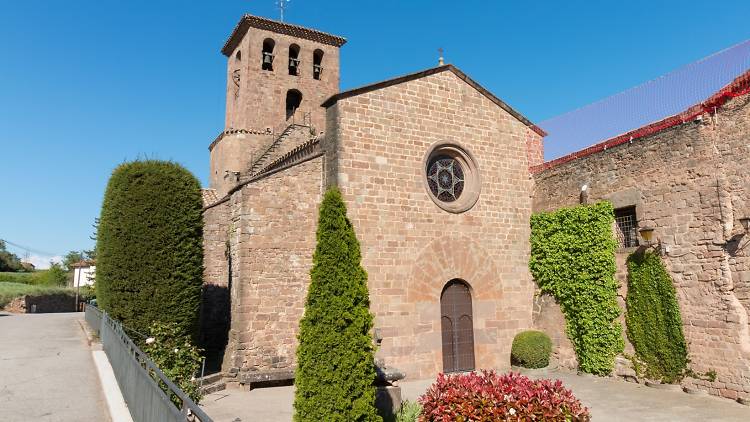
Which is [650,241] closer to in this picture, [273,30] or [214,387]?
[214,387]

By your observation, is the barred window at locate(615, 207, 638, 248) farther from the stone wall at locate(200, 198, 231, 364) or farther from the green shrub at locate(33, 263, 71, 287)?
the green shrub at locate(33, 263, 71, 287)

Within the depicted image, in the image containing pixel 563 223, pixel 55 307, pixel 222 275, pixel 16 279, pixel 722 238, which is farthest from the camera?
pixel 16 279

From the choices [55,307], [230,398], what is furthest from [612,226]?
[55,307]

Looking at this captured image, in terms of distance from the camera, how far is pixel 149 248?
34.7 ft

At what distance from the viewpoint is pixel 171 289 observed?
10633 millimetres

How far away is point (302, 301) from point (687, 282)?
8632 millimetres

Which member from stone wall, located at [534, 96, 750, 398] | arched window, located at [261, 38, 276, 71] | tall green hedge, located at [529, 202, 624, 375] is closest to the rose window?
tall green hedge, located at [529, 202, 624, 375]

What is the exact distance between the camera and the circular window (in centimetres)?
1381

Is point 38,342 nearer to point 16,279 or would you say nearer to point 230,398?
point 230,398

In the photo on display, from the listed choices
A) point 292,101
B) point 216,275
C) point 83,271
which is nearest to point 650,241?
point 216,275

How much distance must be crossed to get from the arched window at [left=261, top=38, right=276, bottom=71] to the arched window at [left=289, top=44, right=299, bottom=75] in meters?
1.02

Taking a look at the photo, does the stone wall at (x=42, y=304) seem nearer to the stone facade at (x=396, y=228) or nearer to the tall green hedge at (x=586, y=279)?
the stone facade at (x=396, y=228)

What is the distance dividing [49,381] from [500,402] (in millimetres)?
7294

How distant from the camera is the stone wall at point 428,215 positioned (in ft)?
40.3
